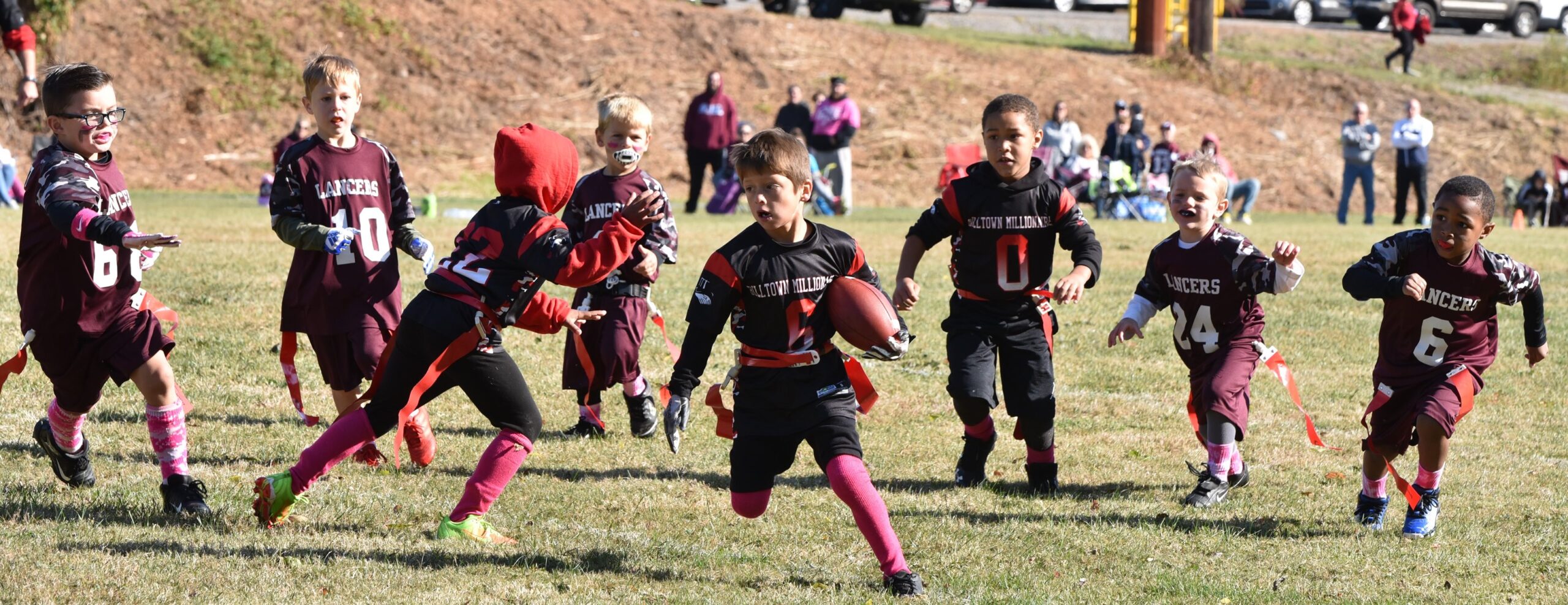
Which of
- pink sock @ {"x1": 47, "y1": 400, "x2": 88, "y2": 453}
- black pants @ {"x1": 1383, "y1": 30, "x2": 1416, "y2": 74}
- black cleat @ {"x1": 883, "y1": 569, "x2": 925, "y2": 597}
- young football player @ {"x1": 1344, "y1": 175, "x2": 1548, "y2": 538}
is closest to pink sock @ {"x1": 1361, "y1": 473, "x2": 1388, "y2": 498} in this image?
young football player @ {"x1": 1344, "y1": 175, "x2": 1548, "y2": 538}

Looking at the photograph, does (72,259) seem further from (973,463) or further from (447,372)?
(973,463)

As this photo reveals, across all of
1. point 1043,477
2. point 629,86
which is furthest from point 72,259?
point 629,86

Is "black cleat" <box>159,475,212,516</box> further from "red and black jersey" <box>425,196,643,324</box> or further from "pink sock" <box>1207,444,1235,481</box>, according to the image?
"pink sock" <box>1207,444,1235,481</box>

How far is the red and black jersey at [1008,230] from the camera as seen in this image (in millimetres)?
6652

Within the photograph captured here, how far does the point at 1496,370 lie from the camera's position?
991 cm

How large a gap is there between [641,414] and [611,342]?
1.49ft

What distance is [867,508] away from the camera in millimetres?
4961

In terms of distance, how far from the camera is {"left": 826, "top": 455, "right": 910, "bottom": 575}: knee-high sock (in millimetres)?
4973

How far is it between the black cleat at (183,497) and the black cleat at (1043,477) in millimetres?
3424

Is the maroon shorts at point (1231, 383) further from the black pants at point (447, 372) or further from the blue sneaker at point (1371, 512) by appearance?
the black pants at point (447, 372)

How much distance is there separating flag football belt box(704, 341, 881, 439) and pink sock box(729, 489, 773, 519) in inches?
8.0

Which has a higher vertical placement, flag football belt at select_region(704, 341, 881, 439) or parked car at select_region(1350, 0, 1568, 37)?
parked car at select_region(1350, 0, 1568, 37)

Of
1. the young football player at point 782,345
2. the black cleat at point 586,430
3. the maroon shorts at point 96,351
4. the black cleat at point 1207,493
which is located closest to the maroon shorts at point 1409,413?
the black cleat at point 1207,493

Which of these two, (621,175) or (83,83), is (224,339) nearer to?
(621,175)
